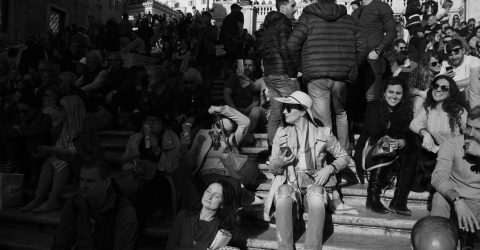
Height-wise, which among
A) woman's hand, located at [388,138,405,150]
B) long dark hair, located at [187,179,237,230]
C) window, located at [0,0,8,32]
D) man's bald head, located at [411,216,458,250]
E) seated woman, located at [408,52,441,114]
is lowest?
long dark hair, located at [187,179,237,230]

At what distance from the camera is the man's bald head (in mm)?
2359

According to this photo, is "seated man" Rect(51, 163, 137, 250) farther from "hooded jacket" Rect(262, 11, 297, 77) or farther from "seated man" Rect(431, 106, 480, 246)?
"hooded jacket" Rect(262, 11, 297, 77)

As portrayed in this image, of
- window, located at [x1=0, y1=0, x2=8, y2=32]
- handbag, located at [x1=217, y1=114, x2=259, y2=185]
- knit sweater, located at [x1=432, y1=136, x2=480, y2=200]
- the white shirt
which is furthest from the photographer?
window, located at [x1=0, y1=0, x2=8, y2=32]

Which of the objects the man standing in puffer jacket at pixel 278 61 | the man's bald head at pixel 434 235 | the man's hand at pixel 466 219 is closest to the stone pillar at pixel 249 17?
the man standing in puffer jacket at pixel 278 61

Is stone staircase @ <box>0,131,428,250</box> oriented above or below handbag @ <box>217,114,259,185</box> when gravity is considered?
below

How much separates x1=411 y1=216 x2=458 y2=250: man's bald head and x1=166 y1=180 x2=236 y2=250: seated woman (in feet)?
7.28

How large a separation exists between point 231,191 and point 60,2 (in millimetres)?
19305

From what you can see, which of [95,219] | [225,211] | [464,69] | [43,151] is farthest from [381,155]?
[43,151]

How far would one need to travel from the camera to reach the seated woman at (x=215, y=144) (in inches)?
219

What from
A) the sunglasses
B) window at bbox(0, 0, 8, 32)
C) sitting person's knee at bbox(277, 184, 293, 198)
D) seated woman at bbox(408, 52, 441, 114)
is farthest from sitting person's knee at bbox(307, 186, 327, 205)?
window at bbox(0, 0, 8, 32)

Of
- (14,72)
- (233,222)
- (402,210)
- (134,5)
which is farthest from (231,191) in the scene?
(134,5)

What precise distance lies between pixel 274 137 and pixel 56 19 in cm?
1932

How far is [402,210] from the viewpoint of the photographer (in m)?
4.84

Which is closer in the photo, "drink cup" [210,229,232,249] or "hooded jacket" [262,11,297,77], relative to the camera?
"drink cup" [210,229,232,249]
